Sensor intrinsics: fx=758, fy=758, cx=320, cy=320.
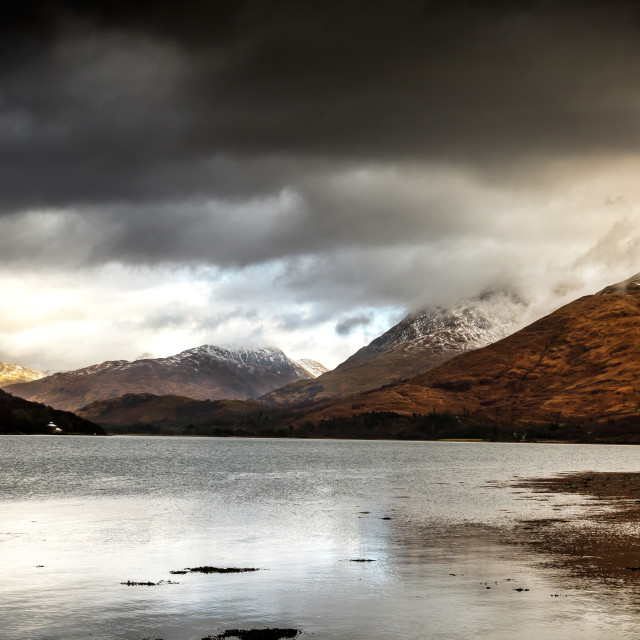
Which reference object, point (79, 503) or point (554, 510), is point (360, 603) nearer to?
point (554, 510)

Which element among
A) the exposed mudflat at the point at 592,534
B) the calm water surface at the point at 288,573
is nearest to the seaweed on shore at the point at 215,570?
the calm water surface at the point at 288,573

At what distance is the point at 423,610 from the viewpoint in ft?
115

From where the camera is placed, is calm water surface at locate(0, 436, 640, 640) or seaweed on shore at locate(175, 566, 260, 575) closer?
calm water surface at locate(0, 436, 640, 640)

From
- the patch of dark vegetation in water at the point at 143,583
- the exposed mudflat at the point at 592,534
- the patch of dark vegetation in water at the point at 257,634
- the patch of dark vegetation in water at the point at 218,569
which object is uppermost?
the patch of dark vegetation in water at the point at 257,634

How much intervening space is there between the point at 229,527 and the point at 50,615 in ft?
108

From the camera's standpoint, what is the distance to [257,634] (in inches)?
1220

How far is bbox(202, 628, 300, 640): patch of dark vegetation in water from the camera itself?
3050 cm

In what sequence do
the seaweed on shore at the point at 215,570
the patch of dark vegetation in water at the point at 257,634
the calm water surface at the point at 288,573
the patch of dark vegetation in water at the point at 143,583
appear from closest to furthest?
the patch of dark vegetation in water at the point at 257,634
the calm water surface at the point at 288,573
the patch of dark vegetation in water at the point at 143,583
the seaweed on shore at the point at 215,570

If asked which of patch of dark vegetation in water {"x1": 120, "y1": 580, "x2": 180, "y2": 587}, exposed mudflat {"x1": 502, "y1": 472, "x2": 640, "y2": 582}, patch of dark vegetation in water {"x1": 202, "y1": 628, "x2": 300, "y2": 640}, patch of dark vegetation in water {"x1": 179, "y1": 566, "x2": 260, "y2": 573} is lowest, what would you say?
exposed mudflat {"x1": 502, "y1": 472, "x2": 640, "y2": 582}

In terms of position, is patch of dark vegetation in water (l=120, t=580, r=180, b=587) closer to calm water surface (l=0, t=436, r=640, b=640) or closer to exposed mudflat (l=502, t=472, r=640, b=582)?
calm water surface (l=0, t=436, r=640, b=640)

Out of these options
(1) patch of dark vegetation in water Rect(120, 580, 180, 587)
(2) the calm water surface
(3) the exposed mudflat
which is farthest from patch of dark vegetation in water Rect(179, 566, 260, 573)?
(3) the exposed mudflat

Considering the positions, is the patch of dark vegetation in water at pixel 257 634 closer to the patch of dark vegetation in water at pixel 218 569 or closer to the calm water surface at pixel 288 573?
the calm water surface at pixel 288 573

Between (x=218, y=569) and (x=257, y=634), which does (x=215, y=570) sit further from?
(x=257, y=634)

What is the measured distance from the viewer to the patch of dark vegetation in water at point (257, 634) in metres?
30.5
